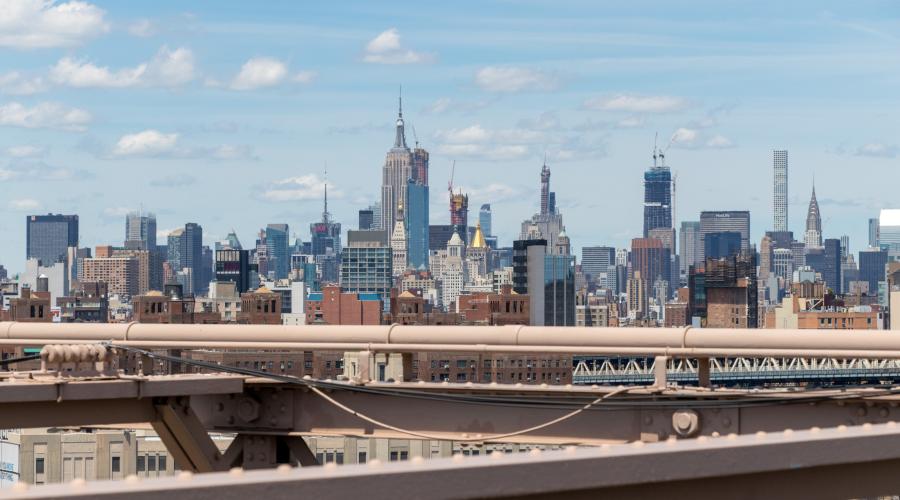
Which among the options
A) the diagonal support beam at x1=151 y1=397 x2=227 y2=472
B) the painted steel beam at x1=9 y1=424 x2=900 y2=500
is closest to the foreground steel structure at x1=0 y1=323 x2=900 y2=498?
the diagonal support beam at x1=151 y1=397 x2=227 y2=472

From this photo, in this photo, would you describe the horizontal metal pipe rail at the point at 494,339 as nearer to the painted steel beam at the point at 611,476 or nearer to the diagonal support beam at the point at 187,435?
the diagonal support beam at the point at 187,435

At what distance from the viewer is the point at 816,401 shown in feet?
44.8

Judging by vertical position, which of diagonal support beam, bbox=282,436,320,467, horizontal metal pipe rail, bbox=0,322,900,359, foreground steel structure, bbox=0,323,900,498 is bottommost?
diagonal support beam, bbox=282,436,320,467

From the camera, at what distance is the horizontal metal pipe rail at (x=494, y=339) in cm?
1398

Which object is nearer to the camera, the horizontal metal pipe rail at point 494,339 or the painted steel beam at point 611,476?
the painted steel beam at point 611,476

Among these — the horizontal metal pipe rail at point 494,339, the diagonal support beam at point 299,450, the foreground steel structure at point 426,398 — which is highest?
the horizontal metal pipe rail at point 494,339

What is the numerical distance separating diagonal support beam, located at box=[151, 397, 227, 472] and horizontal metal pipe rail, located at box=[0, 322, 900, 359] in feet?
2.77

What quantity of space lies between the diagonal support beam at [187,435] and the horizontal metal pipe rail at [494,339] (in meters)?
0.85

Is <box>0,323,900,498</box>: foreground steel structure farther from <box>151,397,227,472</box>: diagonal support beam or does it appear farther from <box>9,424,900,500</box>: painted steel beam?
<box>9,424,900,500</box>: painted steel beam

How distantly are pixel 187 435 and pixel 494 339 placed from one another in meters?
2.94

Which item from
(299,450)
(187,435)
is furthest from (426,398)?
(187,435)

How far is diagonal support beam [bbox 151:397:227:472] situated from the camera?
50.3ft

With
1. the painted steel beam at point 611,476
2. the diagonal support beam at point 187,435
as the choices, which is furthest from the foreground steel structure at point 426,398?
the painted steel beam at point 611,476

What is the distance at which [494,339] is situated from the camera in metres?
15.2
